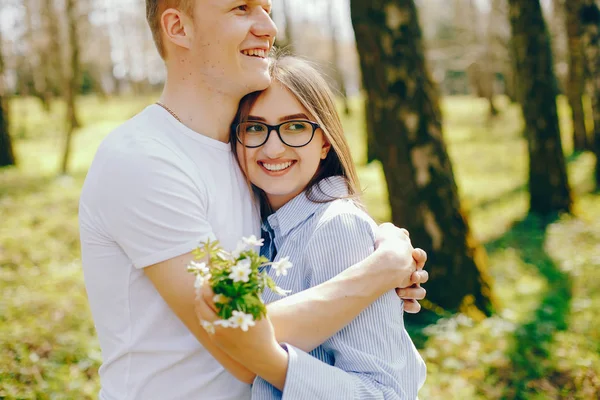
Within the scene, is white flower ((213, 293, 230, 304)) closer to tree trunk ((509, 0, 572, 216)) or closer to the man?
the man

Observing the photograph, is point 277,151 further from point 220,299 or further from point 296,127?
point 220,299

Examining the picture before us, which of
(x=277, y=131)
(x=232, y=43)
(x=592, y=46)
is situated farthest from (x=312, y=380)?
(x=592, y=46)

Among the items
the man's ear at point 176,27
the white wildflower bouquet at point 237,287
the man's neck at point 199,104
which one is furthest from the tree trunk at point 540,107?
the white wildflower bouquet at point 237,287

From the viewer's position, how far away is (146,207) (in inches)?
70.9

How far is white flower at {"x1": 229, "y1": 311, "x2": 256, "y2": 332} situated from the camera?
1474 mm

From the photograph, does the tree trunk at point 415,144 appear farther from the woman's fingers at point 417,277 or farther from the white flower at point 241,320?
the white flower at point 241,320

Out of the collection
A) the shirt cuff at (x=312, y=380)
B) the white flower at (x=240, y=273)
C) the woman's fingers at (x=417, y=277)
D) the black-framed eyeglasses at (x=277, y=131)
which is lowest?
the shirt cuff at (x=312, y=380)

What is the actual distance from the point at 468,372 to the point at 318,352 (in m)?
3.04

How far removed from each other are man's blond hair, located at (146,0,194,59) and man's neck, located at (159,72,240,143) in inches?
6.5

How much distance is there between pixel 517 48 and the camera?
968cm

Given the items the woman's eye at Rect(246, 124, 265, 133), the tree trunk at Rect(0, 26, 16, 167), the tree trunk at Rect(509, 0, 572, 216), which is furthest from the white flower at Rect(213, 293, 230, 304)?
the tree trunk at Rect(0, 26, 16, 167)

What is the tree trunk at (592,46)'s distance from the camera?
9.90 m

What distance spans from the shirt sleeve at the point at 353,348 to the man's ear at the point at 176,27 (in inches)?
35.0

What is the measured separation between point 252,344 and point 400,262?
0.73 meters
